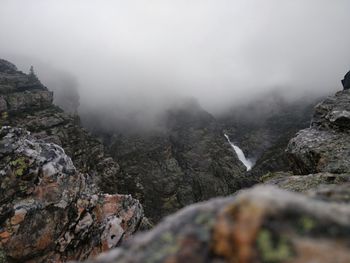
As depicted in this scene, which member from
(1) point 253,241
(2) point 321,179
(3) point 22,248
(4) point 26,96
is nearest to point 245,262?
(1) point 253,241

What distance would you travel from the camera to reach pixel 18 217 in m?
17.9

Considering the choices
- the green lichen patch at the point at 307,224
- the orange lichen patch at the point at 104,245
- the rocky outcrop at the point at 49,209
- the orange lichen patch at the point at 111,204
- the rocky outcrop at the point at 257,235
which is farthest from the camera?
the orange lichen patch at the point at 111,204

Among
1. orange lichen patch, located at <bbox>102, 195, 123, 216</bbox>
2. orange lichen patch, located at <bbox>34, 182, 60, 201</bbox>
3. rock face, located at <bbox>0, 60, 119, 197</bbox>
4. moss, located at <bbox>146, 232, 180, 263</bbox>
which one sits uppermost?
moss, located at <bbox>146, 232, 180, 263</bbox>

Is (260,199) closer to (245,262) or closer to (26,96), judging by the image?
(245,262)

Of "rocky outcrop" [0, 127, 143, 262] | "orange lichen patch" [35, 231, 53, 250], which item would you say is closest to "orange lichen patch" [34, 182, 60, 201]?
"rocky outcrop" [0, 127, 143, 262]

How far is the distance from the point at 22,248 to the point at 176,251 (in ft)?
48.8

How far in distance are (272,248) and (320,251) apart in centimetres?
71

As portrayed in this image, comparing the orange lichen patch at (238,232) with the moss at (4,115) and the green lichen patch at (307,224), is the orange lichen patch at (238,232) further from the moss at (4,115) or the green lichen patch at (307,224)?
the moss at (4,115)

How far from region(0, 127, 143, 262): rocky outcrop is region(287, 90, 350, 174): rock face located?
12954 millimetres

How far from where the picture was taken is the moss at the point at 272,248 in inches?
191

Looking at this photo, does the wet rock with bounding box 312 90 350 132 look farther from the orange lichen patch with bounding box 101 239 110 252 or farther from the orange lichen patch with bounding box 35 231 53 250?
the orange lichen patch with bounding box 35 231 53 250

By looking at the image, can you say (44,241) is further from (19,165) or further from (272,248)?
(272,248)

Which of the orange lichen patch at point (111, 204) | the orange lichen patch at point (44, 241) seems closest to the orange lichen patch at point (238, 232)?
the orange lichen patch at point (44, 241)

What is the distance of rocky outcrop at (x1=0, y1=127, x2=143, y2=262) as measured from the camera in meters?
17.7
